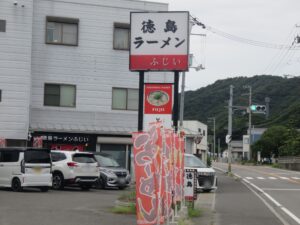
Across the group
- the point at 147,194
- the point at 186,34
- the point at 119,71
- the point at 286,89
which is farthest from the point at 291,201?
the point at 286,89

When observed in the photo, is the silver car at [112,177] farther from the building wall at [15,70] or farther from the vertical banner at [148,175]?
the vertical banner at [148,175]

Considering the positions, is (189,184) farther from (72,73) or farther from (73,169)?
(72,73)

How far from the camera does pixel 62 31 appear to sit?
1330 inches

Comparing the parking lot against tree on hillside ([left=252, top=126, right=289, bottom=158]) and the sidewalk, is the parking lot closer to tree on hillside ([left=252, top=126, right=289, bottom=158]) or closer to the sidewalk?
the sidewalk

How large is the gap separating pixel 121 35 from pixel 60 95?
527 centimetres

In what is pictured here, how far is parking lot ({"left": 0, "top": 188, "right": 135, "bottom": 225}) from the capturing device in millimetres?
13305

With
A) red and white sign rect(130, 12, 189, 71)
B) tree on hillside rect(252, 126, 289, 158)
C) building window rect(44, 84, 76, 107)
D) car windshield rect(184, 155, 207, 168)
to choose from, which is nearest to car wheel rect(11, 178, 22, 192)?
car windshield rect(184, 155, 207, 168)

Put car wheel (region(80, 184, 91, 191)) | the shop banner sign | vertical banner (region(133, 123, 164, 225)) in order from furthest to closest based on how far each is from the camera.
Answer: car wheel (region(80, 184, 91, 191))
the shop banner sign
vertical banner (region(133, 123, 164, 225))

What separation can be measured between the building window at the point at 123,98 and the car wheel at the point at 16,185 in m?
12.8

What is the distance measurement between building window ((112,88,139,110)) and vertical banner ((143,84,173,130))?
1811cm

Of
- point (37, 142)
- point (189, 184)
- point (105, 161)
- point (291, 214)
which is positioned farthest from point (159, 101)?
point (37, 142)

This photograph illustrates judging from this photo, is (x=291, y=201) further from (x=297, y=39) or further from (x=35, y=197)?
(x=297, y=39)

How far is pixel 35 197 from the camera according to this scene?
64.8 feet

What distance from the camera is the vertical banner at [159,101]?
1612 centimetres
